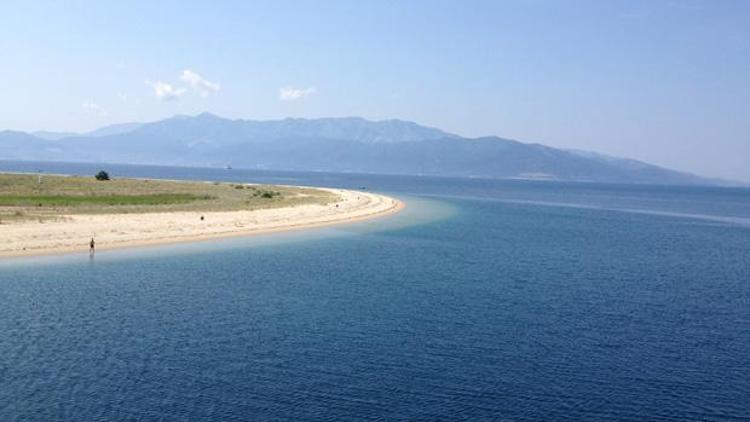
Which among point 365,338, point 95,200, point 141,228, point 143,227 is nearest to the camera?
point 365,338

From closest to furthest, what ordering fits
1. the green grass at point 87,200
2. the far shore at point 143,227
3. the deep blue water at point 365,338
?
the deep blue water at point 365,338
the far shore at point 143,227
the green grass at point 87,200

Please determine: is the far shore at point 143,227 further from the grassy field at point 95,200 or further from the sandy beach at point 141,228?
the grassy field at point 95,200

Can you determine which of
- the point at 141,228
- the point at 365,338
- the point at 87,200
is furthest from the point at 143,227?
the point at 365,338

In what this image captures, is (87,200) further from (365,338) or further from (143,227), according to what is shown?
(365,338)

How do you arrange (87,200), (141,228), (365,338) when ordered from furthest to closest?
(87,200)
(141,228)
(365,338)

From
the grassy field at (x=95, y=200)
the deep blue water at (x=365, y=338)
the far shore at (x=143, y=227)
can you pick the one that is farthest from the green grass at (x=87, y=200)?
the deep blue water at (x=365, y=338)

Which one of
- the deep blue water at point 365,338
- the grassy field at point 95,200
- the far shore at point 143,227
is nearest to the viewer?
the deep blue water at point 365,338

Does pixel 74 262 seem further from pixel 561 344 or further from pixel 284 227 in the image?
pixel 561 344
